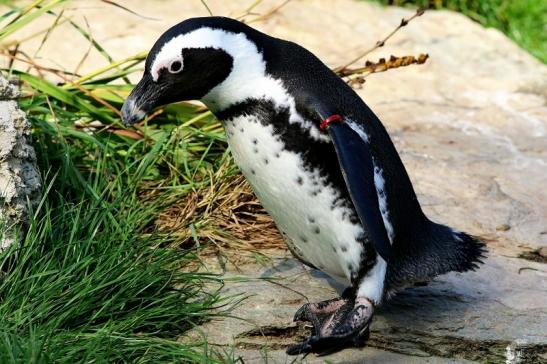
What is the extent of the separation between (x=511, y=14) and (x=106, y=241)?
4424mm

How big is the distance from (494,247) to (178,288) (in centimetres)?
123

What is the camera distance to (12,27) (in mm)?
3863

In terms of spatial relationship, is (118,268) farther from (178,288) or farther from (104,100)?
(104,100)

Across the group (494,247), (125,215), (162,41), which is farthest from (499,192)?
(162,41)

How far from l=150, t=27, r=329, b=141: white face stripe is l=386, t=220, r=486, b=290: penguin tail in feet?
1.51

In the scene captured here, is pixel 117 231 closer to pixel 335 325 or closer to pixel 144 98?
pixel 144 98

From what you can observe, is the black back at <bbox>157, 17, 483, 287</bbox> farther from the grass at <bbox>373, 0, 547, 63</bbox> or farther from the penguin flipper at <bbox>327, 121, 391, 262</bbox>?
the grass at <bbox>373, 0, 547, 63</bbox>

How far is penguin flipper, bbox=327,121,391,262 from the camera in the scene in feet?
8.89

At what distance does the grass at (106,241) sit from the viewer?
8.97ft

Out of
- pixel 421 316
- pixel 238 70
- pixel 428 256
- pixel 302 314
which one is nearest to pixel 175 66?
pixel 238 70

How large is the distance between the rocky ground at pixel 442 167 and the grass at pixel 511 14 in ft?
1.75

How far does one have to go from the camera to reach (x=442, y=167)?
4.33 meters

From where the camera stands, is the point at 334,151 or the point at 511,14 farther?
the point at 511,14

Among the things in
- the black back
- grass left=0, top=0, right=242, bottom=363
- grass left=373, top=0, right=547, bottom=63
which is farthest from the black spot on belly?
grass left=373, top=0, right=547, bottom=63
